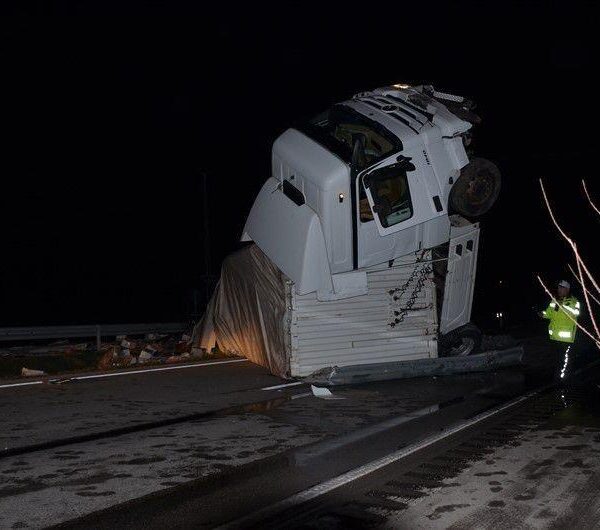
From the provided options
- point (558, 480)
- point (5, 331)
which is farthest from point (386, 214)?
point (5, 331)

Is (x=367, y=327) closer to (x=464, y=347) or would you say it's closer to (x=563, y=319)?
(x=464, y=347)

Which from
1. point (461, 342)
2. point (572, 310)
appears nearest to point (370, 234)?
point (461, 342)

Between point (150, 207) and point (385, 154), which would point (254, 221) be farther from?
point (150, 207)

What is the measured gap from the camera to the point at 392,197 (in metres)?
10.7

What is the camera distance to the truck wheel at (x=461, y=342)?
1198cm

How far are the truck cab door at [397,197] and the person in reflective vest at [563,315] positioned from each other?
2.70m

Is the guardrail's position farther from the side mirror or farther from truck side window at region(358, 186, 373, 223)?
the side mirror

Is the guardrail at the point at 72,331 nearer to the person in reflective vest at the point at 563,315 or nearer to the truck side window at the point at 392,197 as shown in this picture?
the truck side window at the point at 392,197

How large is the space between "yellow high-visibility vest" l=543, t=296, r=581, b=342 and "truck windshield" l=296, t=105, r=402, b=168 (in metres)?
3.79

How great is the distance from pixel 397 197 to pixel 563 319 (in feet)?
11.7

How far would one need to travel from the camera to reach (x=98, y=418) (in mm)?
8219

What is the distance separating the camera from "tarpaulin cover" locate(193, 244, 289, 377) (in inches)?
440

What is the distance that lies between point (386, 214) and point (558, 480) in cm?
555

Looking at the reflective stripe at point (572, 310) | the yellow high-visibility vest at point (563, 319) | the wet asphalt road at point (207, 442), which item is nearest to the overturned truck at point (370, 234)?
the wet asphalt road at point (207, 442)
